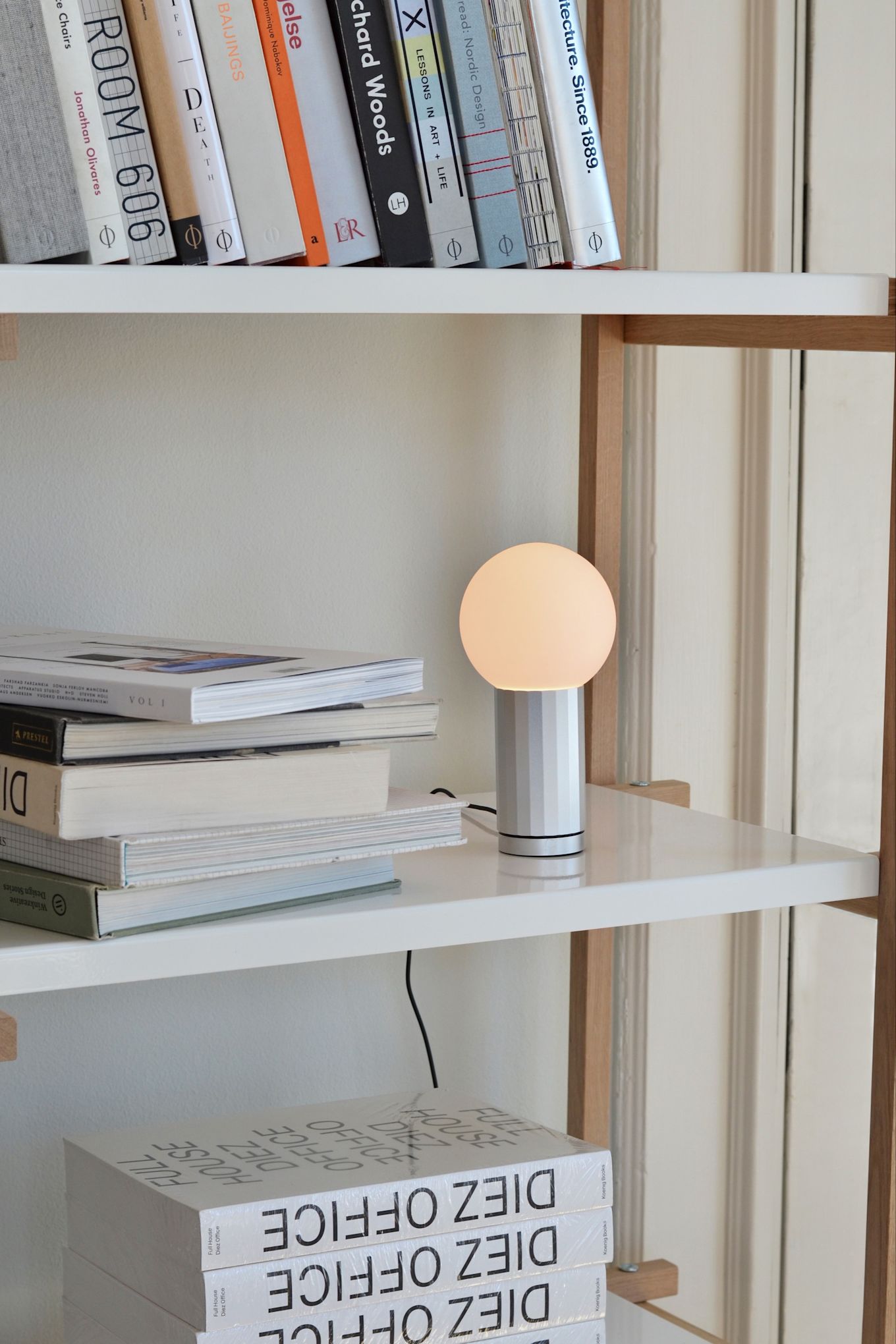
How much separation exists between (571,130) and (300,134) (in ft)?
0.54

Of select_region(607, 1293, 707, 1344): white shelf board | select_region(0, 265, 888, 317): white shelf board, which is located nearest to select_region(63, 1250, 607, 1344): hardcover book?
select_region(607, 1293, 707, 1344): white shelf board

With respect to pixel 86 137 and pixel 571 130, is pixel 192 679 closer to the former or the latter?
pixel 86 137

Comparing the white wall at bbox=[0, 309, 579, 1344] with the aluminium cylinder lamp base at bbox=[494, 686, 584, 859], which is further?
the white wall at bbox=[0, 309, 579, 1344]

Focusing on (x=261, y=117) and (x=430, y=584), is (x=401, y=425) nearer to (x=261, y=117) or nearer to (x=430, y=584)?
(x=430, y=584)

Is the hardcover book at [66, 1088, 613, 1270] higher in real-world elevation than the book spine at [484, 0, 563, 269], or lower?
lower

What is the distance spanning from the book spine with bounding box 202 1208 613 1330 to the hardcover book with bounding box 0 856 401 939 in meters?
0.21

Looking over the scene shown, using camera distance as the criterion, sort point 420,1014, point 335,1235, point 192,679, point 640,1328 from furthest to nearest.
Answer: point 420,1014 < point 640,1328 < point 335,1235 < point 192,679

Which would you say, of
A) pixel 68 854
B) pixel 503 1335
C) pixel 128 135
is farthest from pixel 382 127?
pixel 503 1335

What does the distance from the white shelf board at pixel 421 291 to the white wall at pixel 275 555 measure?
0.91 ft

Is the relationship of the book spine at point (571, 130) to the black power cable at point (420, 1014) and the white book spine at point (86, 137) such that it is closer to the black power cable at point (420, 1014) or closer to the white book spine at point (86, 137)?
the white book spine at point (86, 137)

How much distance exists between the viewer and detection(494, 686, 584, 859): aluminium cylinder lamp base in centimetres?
100

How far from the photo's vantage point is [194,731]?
82cm

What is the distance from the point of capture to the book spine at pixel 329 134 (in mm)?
849

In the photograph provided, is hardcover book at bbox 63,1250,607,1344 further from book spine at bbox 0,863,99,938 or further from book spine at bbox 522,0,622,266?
book spine at bbox 522,0,622,266
